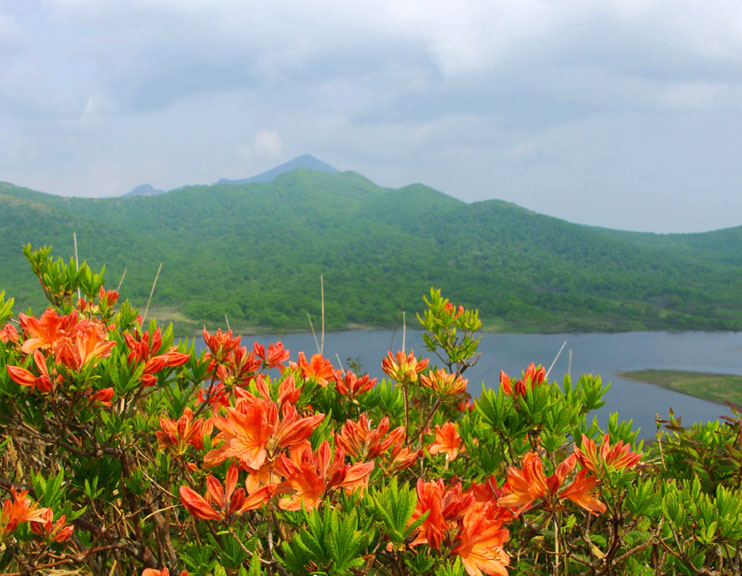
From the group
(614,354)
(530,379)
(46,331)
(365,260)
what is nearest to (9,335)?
(46,331)

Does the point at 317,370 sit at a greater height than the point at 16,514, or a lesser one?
greater

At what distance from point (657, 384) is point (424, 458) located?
929 inches

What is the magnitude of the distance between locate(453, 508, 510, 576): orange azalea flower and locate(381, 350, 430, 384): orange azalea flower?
61cm

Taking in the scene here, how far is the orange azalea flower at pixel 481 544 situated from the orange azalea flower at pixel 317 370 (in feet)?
2.12

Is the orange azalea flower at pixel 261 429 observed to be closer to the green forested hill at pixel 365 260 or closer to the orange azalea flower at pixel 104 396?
the orange azalea flower at pixel 104 396

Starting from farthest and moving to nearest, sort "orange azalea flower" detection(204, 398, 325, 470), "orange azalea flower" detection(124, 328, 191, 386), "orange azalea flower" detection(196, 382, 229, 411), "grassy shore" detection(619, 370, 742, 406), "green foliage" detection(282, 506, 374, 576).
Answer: "grassy shore" detection(619, 370, 742, 406)
"orange azalea flower" detection(196, 382, 229, 411)
"orange azalea flower" detection(124, 328, 191, 386)
"orange azalea flower" detection(204, 398, 325, 470)
"green foliage" detection(282, 506, 374, 576)

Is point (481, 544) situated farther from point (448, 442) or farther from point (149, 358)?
Result: point (149, 358)

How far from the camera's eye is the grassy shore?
1834 cm

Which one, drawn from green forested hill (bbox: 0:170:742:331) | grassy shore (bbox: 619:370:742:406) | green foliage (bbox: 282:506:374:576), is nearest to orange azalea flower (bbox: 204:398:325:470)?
green foliage (bbox: 282:506:374:576)

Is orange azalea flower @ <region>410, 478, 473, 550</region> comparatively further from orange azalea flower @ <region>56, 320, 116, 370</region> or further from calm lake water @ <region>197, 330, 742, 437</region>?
calm lake water @ <region>197, 330, 742, 437</region>

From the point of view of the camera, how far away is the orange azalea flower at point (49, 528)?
0.77 metres

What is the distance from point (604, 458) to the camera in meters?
0.83

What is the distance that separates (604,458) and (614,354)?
1265 inches

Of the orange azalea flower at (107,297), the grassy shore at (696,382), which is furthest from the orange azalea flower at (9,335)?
the grassy shore at (696,382)
